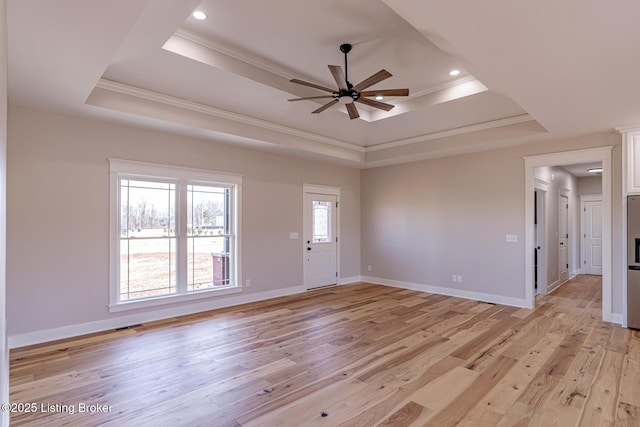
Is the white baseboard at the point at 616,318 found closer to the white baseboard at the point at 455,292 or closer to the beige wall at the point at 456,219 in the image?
the beige wall at the point at 456,219

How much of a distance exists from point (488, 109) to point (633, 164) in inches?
78.9

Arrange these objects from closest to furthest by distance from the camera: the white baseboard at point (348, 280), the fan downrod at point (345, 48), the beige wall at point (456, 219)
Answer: the fan downrod at point (345, 48) → the beige wall at point (456, 219) → the white baseboard at point (348, 280)

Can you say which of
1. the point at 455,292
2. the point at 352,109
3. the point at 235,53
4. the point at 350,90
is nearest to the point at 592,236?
the point at 455,292

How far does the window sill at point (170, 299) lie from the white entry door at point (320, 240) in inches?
67.9

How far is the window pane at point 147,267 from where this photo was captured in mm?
4676

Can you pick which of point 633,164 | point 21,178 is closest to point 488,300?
point 633,164

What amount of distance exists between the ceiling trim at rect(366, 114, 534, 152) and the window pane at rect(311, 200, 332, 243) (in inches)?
62.4

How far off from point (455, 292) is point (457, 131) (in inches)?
118

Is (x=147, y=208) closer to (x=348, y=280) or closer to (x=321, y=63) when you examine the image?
(x=321, y=63)

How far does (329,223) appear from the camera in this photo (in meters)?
7.47

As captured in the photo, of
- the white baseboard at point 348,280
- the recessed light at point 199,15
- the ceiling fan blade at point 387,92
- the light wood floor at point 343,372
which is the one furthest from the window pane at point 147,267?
the white baseboard at point 348,280

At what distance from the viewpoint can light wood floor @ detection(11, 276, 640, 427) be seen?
253cm

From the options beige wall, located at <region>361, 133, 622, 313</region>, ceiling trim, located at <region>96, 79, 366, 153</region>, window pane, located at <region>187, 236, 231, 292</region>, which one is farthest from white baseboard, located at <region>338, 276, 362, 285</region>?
ceiling trim, located at <region>96, 79, 366, 153</region>

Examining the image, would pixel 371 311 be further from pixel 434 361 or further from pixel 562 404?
pixel 562 404
